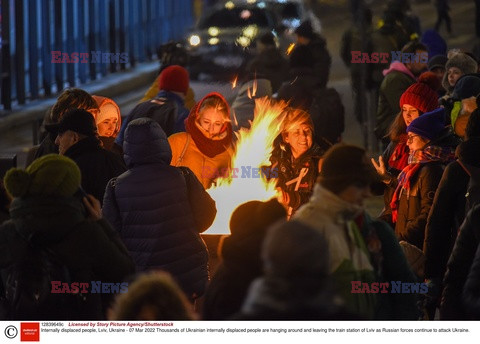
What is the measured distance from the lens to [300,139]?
8.80 metres

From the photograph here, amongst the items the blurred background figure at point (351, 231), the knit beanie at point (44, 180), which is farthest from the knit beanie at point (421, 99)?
the knit beanie at point (44, 180)

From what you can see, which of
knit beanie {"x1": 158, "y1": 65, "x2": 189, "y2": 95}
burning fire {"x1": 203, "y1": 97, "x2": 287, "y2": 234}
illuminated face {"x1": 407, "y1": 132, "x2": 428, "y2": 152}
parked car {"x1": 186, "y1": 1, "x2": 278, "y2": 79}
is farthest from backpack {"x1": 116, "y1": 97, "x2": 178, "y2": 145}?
parked car {"x1": 186, "y1": 1, "x2": 278, "y2": 79}

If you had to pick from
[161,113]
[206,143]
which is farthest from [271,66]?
[206,143]

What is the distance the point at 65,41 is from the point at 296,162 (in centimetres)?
1368

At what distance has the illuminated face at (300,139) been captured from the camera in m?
8.80

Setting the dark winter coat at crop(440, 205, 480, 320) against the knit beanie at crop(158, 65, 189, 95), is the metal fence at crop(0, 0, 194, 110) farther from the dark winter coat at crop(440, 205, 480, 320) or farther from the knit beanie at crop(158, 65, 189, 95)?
the dark winter coat at crop(440, 205, 480, 320)

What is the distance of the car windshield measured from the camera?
2492 cm

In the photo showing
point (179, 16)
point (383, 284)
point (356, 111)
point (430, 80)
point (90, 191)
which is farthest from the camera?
point (179, 16)

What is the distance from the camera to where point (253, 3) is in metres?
25.6

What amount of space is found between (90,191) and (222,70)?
16512 mm

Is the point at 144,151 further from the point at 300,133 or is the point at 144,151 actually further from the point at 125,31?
the point at 125,31

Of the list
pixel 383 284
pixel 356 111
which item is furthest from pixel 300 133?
pixel 356 111

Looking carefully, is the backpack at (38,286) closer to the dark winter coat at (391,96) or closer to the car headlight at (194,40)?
the dark winter coat at (391,96)

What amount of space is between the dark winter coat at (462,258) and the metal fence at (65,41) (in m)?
11.2
